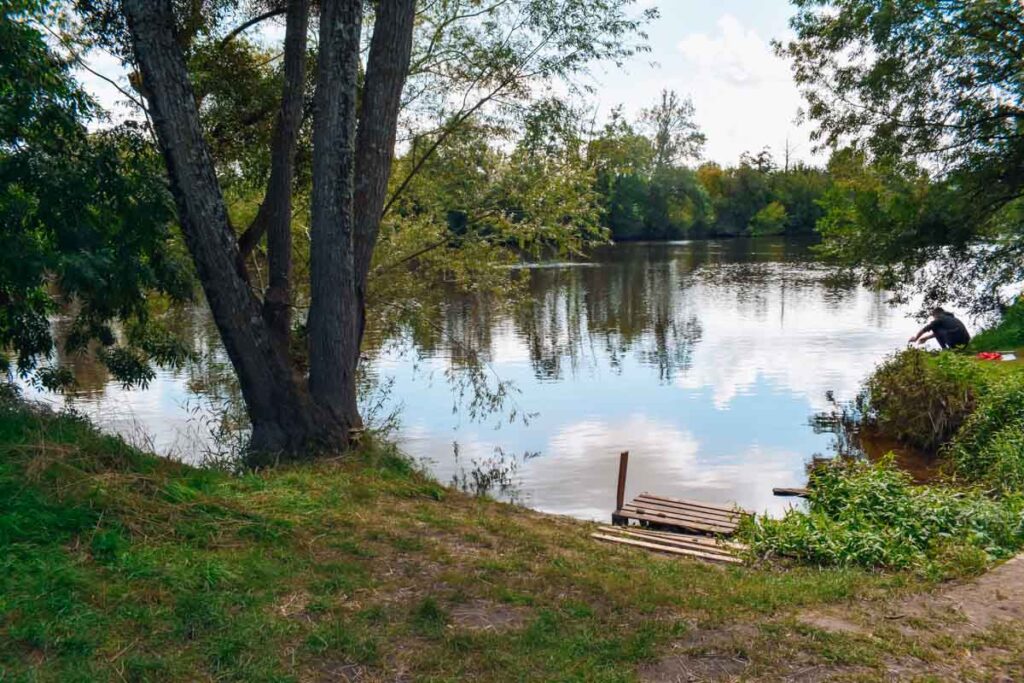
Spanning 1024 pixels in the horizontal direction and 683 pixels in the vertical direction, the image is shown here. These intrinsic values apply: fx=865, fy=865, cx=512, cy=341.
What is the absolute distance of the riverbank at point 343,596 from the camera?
13.8 feet

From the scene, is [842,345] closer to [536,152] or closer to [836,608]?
[536,152]

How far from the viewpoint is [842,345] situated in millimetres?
23203

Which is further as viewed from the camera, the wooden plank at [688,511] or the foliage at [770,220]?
the foliage at [770,220]

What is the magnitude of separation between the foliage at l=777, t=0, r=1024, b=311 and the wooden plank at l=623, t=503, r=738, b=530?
974 centimetres

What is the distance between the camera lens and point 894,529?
7586 mm

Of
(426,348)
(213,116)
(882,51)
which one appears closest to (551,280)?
(426,348)

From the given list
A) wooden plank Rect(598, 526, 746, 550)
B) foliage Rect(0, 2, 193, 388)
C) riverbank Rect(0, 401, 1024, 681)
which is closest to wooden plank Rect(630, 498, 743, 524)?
wooden plank Rect(598, 526, 746, 550)

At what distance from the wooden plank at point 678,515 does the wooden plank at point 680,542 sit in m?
0.76

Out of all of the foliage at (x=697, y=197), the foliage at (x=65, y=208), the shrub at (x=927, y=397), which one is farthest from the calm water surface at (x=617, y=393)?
the foliage at (x=697, y=197)

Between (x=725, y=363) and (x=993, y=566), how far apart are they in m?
15.2

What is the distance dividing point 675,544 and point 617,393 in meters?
10.1

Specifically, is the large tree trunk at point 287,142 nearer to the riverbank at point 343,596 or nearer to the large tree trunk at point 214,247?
the large tree trunk at point 214,247

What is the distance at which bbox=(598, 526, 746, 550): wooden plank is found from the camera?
804 cm

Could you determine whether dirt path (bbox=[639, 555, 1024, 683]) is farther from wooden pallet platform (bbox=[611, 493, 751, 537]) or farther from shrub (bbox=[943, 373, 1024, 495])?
shrub (bbox=[943, 373, 1024, 495])
